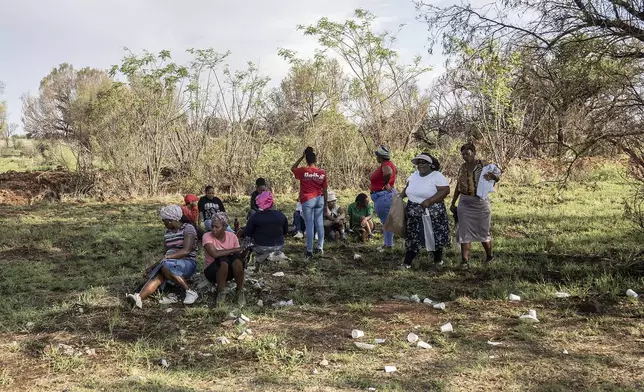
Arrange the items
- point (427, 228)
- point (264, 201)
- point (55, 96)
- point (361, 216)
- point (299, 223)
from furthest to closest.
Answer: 1. point (55, 96)
2. point (299, 223)
3. point (361, 216)
4. point (264, 201)
5. point (427, 228)

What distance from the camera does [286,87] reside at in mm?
20797

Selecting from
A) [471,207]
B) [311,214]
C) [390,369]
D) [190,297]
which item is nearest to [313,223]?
[311,214]

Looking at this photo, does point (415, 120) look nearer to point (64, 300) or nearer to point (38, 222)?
point (38, 222)

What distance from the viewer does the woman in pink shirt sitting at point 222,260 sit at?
567 centimetres

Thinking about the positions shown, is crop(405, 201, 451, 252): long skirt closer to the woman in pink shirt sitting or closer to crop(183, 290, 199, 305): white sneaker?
the woman in pink shirt sitting

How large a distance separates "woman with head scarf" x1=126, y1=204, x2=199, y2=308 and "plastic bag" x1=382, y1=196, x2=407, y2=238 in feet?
8.47

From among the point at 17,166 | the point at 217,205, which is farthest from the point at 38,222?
the point at 17,166

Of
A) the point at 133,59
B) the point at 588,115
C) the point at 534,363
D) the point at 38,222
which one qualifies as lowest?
the point at 534,363

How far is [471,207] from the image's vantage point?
22.4 feet

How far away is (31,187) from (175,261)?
40.9 ft

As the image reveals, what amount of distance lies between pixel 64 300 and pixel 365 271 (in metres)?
3.60

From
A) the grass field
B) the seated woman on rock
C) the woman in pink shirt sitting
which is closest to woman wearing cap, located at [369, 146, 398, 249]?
the grass field

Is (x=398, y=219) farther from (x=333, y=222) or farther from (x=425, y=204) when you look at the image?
(x=333, y=222)

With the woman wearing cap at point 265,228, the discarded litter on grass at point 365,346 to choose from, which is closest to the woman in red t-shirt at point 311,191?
the woman wearing cap at point 265,228
